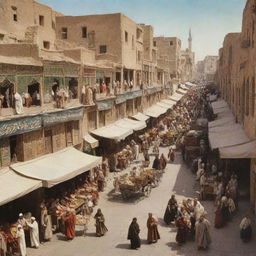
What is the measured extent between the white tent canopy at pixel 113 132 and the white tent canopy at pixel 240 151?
24.2 ft

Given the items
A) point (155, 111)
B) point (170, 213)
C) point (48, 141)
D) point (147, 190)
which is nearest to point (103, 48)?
point (155, 111)

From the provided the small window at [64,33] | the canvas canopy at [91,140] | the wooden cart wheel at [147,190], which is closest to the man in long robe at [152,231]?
the wooden cart wheel at [147,190]

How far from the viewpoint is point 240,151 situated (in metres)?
14.9

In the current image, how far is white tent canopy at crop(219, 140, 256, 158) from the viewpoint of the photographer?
14435mm

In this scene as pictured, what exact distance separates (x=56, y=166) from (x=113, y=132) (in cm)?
802

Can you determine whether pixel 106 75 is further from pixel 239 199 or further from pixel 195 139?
pixel 239 199

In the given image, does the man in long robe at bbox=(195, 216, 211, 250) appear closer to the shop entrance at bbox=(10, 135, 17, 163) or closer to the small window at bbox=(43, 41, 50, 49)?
the shop entrance at bbox=(10, 135, 17, 163)

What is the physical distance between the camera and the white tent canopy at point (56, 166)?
13312 millimetres

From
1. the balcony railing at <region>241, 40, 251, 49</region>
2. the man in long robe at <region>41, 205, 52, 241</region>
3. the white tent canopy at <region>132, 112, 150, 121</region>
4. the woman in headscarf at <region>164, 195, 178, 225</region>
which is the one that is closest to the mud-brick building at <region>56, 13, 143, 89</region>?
the white tent canopy at <region>132, 112, 150, 121</region>

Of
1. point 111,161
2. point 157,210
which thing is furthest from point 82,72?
point 157,210

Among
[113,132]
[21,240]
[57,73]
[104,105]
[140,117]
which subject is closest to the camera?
[21,240]

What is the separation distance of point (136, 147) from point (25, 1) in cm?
1283

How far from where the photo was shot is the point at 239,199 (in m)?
16.2

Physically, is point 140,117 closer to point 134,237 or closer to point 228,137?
point 228,137
